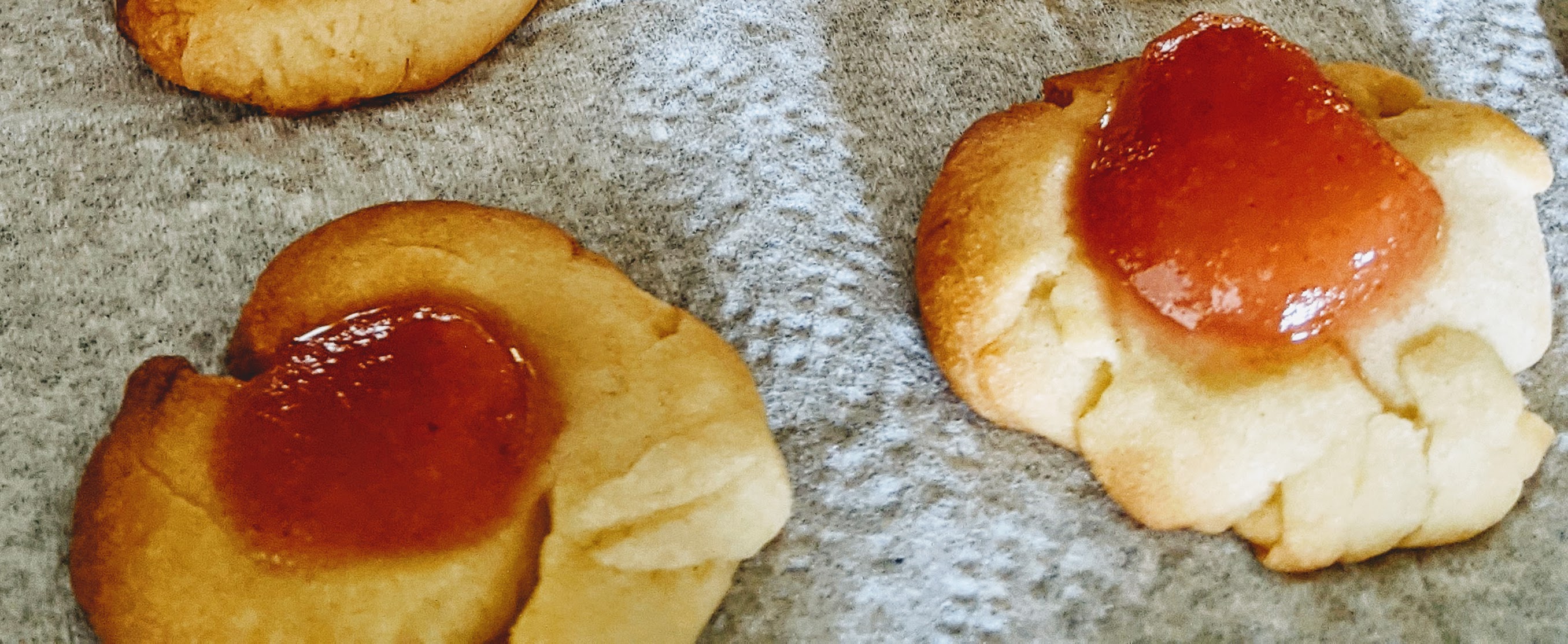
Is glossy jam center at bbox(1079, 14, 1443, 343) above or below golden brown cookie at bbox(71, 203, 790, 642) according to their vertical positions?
above

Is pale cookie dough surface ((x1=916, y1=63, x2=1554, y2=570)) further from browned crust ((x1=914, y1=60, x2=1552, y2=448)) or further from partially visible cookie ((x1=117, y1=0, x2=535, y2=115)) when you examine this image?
partially visible cookie ((x1=117, y1=0, x2=535, y2=115))

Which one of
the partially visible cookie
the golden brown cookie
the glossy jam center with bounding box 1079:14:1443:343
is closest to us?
the golden brown cookie

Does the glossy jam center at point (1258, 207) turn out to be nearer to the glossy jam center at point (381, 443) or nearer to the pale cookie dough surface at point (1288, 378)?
the pale cookie dough surface at point (1288, 378)

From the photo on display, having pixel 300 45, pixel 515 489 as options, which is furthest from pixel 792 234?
pixel 300 45

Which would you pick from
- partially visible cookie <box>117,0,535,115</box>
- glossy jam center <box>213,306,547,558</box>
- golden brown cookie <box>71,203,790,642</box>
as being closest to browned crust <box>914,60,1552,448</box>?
golden brown cookie <box>71,203,790,642</box>

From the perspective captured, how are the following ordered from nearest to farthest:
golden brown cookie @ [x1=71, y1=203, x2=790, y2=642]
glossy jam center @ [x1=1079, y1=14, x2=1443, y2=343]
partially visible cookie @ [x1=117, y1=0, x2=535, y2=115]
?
golden brown cookie @ [x1=71, y1=203, x2=790, y2=642]
glossy jam center @ [x1=1079, y1=14, x2=1443, y2=343]
partially visible cookie @ [x1=117, y1=0, x2=535, y2=115]

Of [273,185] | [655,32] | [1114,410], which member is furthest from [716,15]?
[1114,410]
